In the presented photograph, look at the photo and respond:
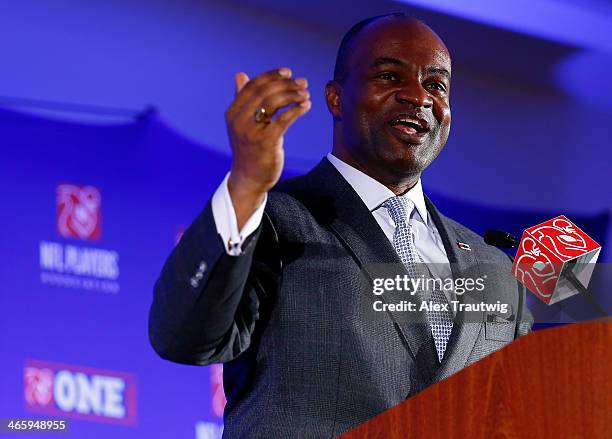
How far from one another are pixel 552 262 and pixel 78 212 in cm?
188

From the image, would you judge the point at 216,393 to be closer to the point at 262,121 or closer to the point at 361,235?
the point at 361,235

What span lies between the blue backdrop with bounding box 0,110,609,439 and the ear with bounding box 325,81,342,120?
1135 mm

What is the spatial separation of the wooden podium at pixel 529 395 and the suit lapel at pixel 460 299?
1.49ft

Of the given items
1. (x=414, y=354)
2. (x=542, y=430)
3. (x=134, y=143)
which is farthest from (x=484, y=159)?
(x=542, y=430)

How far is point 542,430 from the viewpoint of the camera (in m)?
1.35

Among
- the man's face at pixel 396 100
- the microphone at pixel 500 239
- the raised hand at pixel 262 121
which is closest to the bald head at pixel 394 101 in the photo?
the man's face at pixel 396 100

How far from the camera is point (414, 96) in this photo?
2.19 meters

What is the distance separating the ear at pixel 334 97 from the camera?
92.7 inches

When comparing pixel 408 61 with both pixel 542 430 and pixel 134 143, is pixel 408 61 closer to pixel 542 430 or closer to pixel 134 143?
pixel 542 430

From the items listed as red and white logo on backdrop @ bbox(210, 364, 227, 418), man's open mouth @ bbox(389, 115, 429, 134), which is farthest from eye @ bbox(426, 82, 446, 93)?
red and white logo on backdrop @ bbox(210, 364, 227, 418)

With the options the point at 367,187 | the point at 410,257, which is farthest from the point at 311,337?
the point at 367,187

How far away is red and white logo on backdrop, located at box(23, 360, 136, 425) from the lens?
3135mm

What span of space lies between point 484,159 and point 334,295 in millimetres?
2211

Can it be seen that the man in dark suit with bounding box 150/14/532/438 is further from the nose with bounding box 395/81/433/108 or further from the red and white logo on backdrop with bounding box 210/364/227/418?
the red and white logo on backdrop with bounding box 210/364/227/418
